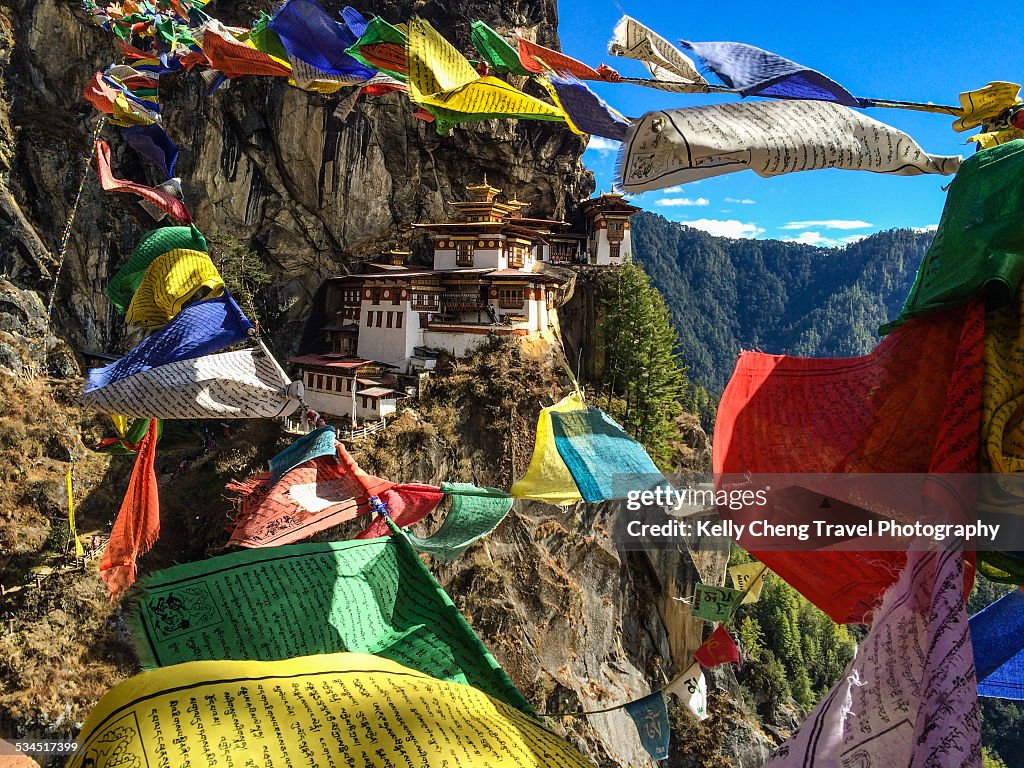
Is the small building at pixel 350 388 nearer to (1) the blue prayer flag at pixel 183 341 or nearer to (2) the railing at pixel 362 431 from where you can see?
(2) the railing at pixel 362 431

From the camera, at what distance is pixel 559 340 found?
816 inches

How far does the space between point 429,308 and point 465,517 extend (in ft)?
50.6

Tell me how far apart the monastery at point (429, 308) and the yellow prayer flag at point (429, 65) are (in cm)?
1395

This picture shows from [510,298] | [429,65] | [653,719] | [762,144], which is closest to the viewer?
[762,144]

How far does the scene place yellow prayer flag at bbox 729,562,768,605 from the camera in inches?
147

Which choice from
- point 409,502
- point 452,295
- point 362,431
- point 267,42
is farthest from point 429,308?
point 409,502

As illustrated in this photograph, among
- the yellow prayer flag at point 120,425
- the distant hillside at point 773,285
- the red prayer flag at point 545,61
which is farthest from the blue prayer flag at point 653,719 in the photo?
the distant hillside at point 773,285

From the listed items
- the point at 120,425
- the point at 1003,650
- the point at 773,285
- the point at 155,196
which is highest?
the point at 773,285

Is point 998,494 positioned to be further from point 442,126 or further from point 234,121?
point 234,121

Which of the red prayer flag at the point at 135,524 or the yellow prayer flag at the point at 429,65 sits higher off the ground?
the yellow prayer flag at the point at 429,65

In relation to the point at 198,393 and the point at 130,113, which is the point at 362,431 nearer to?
the point at 130,113

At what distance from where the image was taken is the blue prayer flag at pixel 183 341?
3.02 meters

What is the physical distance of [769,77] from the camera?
5.88ft

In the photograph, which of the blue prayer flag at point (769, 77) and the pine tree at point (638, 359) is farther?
the pine tree at point (638, 359)
